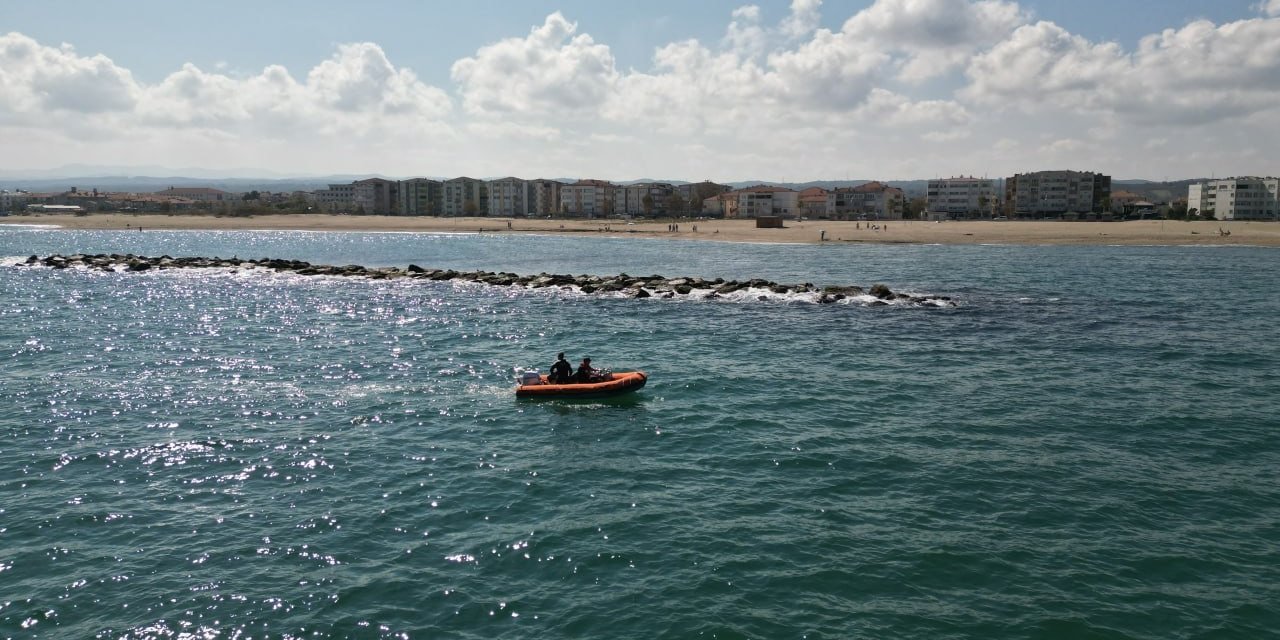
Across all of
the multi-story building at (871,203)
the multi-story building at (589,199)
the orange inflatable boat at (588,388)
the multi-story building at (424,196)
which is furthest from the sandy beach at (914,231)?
the orange inflatable boat at (588,388)

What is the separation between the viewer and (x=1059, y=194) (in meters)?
164

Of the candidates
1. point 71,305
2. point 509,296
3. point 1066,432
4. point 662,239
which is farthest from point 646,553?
point 662,239

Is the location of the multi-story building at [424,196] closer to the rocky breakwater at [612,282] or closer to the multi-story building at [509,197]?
the multi-story building at [509,197]

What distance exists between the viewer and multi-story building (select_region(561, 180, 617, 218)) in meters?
192

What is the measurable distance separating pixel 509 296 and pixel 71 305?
79.2 feet

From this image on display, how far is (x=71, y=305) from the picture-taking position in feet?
152

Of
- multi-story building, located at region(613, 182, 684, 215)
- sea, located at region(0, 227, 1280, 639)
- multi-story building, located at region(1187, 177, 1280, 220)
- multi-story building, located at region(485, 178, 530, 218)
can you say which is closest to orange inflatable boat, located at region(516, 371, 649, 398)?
sea, located at region(0, 227, 1280, 639)

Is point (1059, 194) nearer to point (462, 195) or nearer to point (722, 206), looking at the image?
point (722, 206)

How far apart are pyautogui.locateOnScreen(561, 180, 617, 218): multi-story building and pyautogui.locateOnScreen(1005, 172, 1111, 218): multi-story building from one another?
285 ft

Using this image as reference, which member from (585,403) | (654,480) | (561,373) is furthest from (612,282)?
(654,480)

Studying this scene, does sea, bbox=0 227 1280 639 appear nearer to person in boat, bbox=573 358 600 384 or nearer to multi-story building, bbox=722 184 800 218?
person in boat, bbox=573 358 600 384

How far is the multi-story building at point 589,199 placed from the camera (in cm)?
19150

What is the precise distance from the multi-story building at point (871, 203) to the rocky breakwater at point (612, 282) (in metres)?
125

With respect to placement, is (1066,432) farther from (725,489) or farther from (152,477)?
(152,477)
